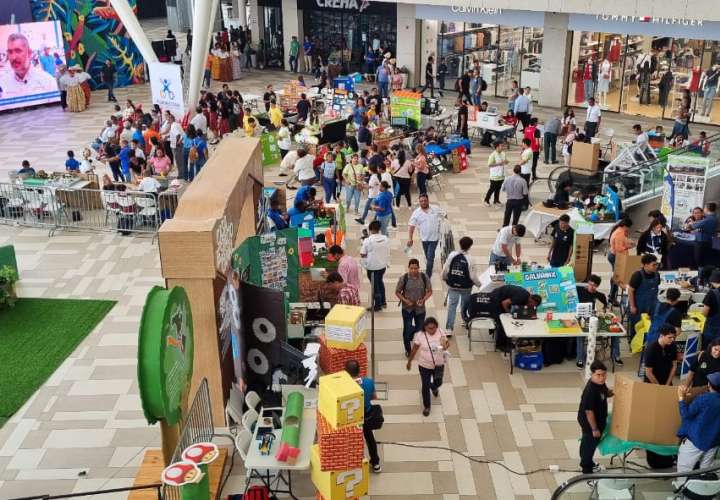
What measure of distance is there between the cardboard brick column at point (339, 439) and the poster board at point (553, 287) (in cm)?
505

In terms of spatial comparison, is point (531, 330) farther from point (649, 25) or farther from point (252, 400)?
point (649, 25)

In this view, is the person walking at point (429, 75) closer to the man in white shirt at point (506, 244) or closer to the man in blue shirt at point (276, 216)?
the man in blue shirt at point (276, 216)

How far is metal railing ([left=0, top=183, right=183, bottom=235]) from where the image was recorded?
18.9 m

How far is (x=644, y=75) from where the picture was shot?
2841cm

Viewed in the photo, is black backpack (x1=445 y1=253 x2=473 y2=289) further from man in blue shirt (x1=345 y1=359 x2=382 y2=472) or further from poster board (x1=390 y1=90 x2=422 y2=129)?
poster board (x1=390 y1=90 x2=422 y2=129)

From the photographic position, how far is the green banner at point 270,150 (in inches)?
936

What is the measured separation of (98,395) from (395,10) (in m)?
25.4

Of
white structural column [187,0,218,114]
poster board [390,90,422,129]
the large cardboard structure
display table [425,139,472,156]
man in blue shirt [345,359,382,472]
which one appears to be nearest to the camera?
man in blue shirt [345,359,382,472]

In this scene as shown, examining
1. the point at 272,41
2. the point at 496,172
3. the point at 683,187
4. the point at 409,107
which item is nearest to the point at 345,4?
the point at 272,41

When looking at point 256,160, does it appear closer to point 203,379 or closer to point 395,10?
point 203,379

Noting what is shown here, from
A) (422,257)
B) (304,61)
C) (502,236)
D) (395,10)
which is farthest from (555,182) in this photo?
(304,61)

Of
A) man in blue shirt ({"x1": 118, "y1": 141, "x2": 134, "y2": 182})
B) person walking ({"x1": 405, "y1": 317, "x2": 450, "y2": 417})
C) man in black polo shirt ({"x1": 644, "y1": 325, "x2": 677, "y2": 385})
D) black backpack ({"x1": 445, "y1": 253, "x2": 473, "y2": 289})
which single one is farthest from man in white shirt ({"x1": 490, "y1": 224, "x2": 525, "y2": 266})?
man in blue shirt ({"x1": 118, "y1": 141, "x2": 134, "y2": 182})

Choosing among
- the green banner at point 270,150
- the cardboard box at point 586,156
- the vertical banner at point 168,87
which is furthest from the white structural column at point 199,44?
the cardboard box at point 586,156

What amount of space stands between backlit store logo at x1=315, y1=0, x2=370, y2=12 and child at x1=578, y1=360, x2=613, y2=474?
27.7 metres
